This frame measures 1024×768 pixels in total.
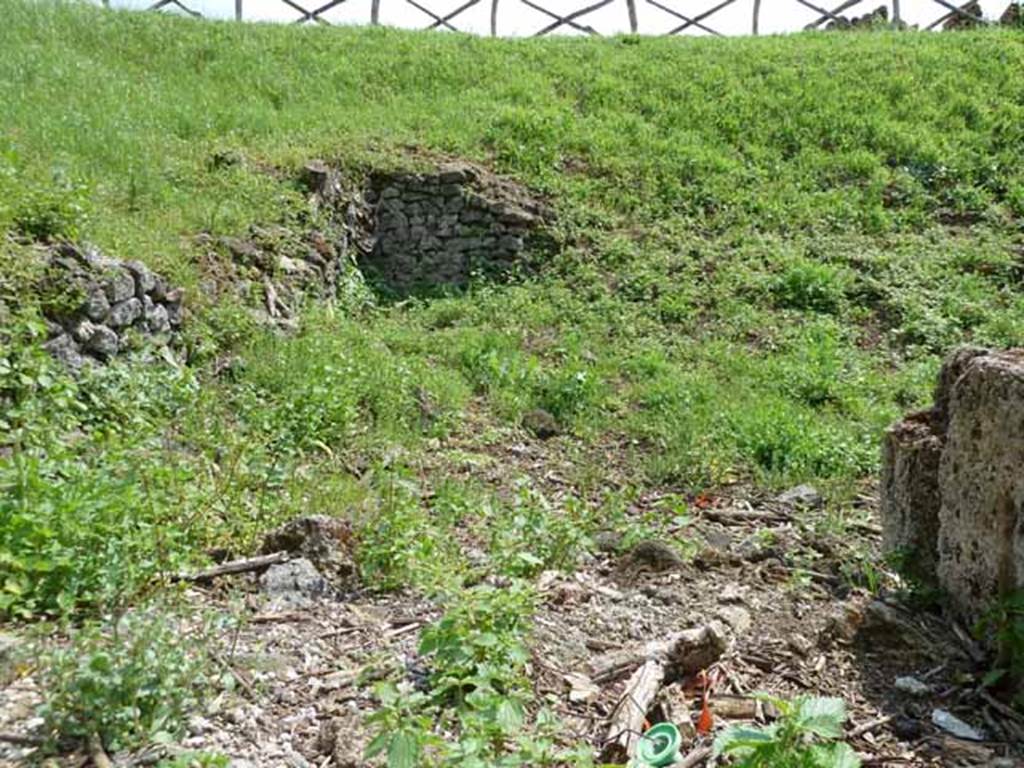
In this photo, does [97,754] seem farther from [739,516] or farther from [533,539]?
[739,516]

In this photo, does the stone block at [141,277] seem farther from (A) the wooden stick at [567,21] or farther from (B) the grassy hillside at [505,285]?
(A) the wooden stick at [567,21]

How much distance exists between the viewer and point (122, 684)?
2158 mm

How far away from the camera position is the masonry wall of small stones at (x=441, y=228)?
1020 centimetres

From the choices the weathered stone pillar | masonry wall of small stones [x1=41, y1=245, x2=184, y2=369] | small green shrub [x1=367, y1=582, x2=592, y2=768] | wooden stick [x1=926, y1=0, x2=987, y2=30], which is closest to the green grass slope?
masonry wall of small stones [x1=41, y1=245, x2=184, y2=369]

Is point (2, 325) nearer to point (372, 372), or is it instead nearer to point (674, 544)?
point (372, 372)

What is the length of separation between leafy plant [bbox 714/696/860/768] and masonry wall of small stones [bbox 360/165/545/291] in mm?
8312

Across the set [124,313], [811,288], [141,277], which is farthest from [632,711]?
[811,288]

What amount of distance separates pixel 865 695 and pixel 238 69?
1218 cm

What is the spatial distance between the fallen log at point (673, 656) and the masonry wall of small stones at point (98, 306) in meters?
3.53

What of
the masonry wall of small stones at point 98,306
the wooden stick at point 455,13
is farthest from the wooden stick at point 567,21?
the masonry wall of small stones at point 98,306

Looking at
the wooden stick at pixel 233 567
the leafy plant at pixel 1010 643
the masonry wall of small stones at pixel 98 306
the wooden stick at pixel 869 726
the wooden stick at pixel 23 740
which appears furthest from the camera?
the masonry wall of small stones at pixel 98 306

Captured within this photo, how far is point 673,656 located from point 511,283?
24.1ft

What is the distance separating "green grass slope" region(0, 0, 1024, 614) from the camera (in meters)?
3.95

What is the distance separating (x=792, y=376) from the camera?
7738 mm
